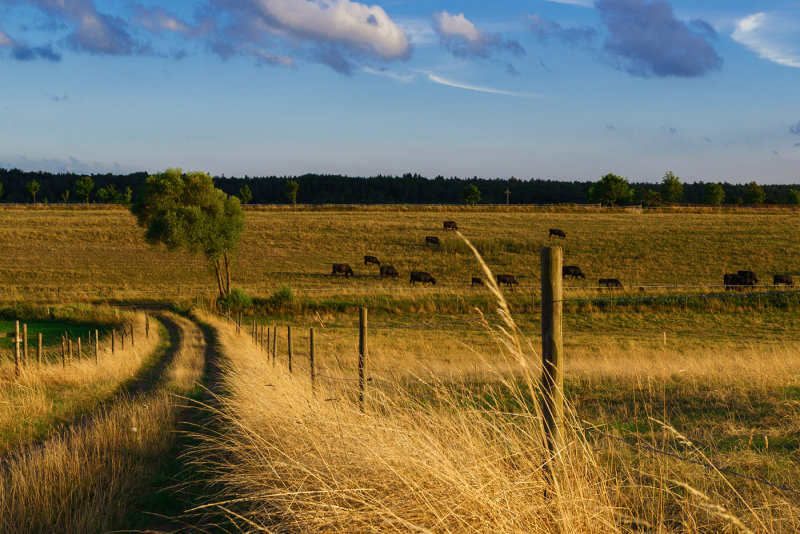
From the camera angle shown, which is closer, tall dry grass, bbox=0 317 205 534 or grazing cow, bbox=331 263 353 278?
tall dry grass, bbox=0 317 205 534

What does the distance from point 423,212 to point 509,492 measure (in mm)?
90217

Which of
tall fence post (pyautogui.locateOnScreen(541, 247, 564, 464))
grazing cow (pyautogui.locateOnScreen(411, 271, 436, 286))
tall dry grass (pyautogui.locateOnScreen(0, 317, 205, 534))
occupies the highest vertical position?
tall fence post (pyautogui.locateOnScreen(541, 247, 564, 464))

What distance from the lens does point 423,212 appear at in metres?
93.3

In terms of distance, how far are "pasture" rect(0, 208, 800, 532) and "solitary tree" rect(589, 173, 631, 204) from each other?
47.1 meters

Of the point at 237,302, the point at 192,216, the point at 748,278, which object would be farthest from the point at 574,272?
the point at 192,216

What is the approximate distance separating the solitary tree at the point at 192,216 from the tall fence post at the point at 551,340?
141 feet

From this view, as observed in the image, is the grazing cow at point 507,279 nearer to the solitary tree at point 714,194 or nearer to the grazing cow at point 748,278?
the grazing cow at point 748,278

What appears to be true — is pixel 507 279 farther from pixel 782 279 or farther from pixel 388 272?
pixel 782 279

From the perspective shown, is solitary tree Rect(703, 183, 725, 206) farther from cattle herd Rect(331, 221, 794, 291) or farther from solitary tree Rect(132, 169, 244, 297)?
solitary tree Rect(132, 169, 244, 297)

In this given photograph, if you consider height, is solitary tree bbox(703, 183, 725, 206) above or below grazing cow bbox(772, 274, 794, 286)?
above

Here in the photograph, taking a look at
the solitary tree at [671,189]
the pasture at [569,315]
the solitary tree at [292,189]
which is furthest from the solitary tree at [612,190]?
the solitary tree at [292,189]

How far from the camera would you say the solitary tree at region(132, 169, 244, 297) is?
4650cm

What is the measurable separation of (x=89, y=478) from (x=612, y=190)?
139546mm

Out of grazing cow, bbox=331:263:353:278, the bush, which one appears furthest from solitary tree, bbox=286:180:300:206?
the bush
